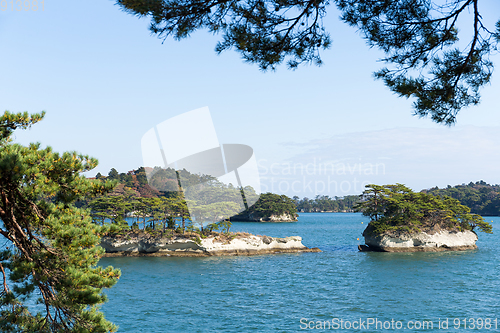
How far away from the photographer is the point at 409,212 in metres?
34.7

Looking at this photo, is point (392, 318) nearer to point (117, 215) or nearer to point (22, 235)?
point (22, 235)

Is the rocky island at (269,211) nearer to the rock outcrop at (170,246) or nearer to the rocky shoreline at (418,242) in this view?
the rocky shoreline at (418,242)

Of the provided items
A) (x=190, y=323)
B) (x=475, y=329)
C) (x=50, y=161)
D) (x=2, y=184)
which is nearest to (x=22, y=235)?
(x=2, y=184)

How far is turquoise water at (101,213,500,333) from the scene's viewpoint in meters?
15.5

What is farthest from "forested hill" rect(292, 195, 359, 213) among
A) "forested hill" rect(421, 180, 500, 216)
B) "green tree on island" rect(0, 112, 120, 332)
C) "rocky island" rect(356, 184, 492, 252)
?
"green tree on island" rect(0, 112, 120, 332)

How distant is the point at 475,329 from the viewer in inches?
583

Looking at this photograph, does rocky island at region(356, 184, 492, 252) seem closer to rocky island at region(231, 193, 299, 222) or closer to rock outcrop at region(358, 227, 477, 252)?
rock outcrop at region(358, 227, 477, 252)

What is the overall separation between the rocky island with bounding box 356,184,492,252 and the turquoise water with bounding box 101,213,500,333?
2.97 meters

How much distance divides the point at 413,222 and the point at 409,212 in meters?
1.04

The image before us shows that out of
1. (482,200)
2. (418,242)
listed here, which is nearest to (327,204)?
(482,200)

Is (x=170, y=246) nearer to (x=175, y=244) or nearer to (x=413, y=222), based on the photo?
(x=175, y=244)

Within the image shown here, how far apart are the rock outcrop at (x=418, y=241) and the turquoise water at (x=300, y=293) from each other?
2.59 m

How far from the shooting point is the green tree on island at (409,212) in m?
34.3

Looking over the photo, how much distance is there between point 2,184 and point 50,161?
2.46ft
